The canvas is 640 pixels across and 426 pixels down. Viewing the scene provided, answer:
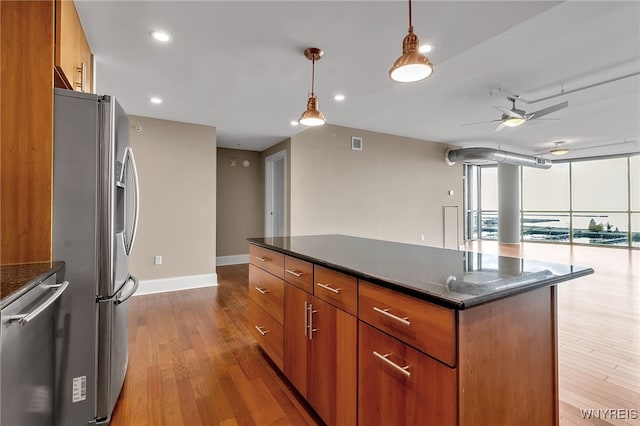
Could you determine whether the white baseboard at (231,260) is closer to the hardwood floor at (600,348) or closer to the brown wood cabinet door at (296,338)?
the brown wood cabinet door at (296,338)

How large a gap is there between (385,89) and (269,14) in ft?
5.93

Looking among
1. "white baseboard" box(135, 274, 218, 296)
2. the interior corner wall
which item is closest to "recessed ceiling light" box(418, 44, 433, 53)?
the interior corner wall

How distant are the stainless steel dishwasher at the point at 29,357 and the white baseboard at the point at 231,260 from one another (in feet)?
16.6

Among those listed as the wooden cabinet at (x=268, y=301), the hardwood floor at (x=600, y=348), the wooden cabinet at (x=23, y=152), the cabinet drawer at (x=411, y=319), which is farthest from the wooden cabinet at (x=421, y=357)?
the wooden cabinet at (x=23, y=152)

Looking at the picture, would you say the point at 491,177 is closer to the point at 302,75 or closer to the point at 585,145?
the point at 585,145

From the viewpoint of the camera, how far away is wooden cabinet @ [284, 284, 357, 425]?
136cm

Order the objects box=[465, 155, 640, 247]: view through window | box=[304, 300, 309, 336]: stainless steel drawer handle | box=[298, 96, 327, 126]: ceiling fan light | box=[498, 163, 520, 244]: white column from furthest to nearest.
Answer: box=[498, 163, 520, 244]: white column → box=[465, 155, 640, 247]: view through window → box=[298, 96, 327, 126]: ceiling fan light → box=[304, 300, 309, 336]: stainless steel drawer handle

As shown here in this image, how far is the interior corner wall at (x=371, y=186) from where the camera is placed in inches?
209

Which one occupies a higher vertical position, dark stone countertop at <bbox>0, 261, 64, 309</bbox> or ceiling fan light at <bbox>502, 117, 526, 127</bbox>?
ceiling fan light at <bbox>502, 117, 526, 127</bbox>

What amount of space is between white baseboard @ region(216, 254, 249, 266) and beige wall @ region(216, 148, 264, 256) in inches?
2.8

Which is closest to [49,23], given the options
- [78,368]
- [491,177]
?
[78,368]

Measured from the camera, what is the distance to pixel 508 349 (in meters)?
1.10

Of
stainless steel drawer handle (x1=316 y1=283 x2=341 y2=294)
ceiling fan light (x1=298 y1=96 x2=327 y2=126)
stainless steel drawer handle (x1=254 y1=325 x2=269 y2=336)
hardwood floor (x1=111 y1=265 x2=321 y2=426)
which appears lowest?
hardwood floor (x1=111 y1=265 x2=321 y2=426)

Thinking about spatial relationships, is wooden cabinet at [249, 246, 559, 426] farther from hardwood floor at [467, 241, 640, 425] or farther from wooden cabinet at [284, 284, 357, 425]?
hardwood floor at [467, 241, 640, 425]
